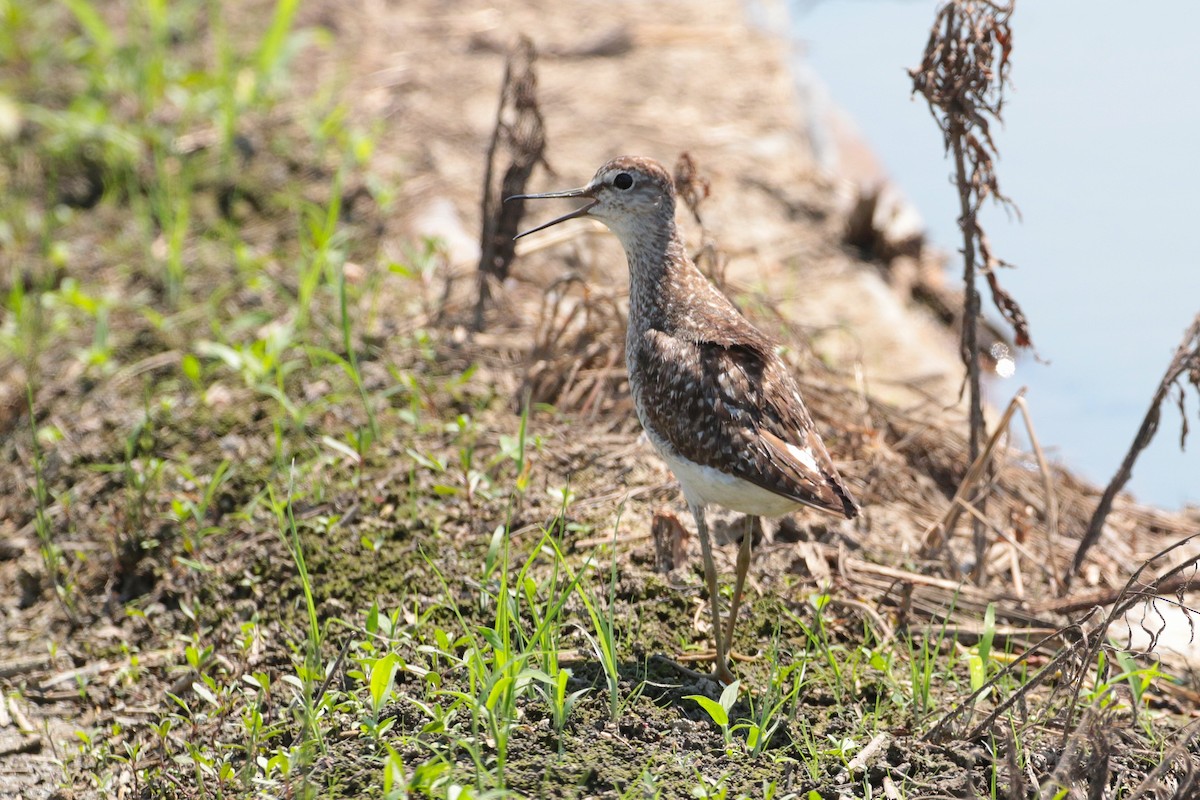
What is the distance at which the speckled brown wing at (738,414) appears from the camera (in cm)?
387

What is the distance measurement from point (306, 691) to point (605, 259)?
13.4 ft

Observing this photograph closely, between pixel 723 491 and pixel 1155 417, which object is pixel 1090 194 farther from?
pixel 723 491

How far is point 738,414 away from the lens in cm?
409

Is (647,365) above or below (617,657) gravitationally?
above

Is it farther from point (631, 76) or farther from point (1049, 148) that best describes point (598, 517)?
point (1049, 148)

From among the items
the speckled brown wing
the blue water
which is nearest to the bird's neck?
the speckled brown wing

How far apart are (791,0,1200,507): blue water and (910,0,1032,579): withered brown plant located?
218cm

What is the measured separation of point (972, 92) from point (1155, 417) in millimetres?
1414

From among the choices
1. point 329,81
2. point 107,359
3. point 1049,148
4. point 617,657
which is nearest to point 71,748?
point 617,657

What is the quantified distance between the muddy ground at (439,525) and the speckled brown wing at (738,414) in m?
0.51

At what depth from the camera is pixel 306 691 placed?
146 inches

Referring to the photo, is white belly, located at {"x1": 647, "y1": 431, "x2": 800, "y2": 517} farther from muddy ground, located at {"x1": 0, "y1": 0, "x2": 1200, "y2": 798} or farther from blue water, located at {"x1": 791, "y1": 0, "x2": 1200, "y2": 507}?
blue water, located at {"x1": 791, "y1": 0, "x2": 1200, "y2": 507}

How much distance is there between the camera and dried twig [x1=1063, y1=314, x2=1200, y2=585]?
4293 millimetres

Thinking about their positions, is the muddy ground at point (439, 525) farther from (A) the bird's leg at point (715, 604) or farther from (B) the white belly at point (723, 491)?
(B) the white belly at point (723, 491)
